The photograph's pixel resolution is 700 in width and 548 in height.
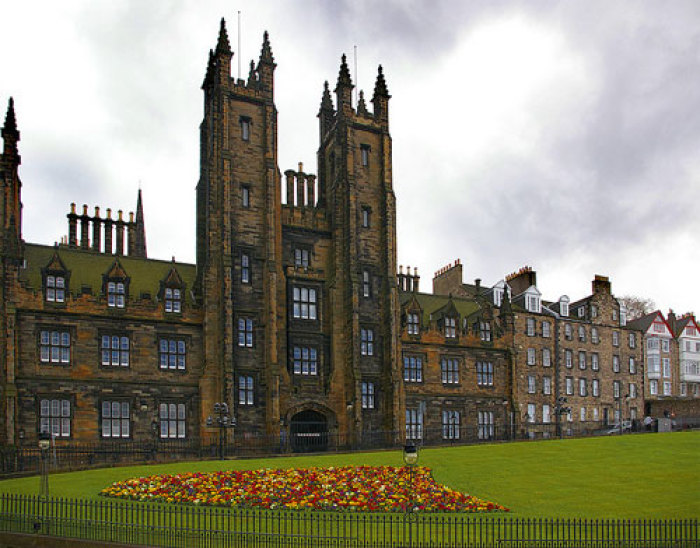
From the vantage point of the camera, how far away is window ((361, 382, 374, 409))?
53.7 metres

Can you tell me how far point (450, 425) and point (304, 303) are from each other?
15294mm

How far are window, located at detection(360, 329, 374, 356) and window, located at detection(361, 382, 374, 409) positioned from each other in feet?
7.12

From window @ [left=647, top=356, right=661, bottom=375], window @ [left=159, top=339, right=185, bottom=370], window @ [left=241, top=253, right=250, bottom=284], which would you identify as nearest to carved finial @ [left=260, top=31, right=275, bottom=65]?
window @ [left=241, top=253, right=250, bottom=284]

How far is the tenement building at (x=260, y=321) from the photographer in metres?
44.8

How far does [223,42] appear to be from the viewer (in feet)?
172

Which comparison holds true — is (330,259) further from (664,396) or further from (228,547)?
(664,396)

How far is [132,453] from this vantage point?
43594mm

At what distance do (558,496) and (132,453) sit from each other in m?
25.7

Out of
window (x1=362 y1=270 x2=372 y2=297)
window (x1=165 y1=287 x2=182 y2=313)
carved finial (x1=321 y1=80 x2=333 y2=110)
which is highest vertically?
carved finial (x1=321 y1=80 x2=333 y2=110)

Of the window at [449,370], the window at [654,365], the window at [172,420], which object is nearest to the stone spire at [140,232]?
the window at [172,420]

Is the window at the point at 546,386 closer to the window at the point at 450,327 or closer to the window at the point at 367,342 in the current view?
the window at the point at 450,327

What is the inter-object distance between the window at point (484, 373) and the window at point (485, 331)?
2052mm

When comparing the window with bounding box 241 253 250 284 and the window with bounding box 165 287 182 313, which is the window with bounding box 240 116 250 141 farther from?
the window with bounding box 165 287 182 313

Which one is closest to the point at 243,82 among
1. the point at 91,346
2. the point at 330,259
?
the point at 330,259
